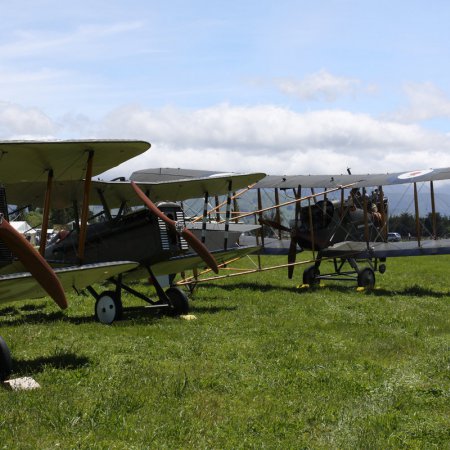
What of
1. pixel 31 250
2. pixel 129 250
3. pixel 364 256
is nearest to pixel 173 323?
pixel 129 250

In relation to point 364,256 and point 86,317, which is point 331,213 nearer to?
point 364,256

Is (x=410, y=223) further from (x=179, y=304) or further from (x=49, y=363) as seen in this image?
(x=49, y=363)

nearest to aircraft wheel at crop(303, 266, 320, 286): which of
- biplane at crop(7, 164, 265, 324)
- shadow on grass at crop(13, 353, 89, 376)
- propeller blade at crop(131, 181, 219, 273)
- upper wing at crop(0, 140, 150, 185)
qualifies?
biplane at crop(7, 164, 265, 324)

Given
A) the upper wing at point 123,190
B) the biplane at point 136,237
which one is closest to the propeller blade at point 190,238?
the biplane at point 136,237

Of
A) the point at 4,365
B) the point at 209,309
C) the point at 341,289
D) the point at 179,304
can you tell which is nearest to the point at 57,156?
the point at 4,365

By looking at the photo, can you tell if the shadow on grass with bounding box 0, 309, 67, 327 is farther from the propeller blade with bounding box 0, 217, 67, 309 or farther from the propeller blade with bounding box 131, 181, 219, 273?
the propeller blade with bounding box 0, 217, 67, 309

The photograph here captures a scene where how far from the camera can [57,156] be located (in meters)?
7.71

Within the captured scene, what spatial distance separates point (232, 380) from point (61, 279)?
2.38 metres

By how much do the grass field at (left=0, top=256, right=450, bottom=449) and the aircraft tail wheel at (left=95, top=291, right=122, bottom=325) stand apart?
337 millimetres

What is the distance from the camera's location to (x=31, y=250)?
5.59m

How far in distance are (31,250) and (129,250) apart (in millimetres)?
5313

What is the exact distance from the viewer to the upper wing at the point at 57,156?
7168mm

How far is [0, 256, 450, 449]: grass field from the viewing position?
470 cm

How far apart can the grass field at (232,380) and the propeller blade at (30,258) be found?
91cm
